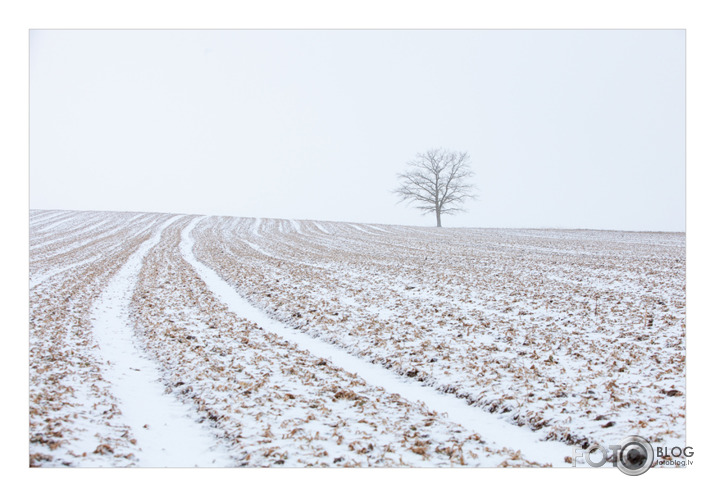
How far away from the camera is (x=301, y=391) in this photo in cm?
689

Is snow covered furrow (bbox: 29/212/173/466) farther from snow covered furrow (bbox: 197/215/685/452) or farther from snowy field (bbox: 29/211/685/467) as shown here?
snow covered furrow (bbox: 197/215/685/452)

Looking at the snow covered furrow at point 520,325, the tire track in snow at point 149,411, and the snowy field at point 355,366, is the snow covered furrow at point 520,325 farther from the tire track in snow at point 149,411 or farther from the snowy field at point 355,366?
→ the tire track in snow at point 149,411

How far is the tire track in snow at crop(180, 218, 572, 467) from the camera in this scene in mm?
5250

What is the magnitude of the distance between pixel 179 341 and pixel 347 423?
16.5ft

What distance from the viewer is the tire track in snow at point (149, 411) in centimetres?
504

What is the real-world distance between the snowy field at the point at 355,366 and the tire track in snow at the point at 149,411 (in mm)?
28

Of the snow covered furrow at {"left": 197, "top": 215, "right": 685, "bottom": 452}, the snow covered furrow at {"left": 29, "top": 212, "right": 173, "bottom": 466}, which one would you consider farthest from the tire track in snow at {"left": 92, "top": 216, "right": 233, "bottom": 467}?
the snow covered furrow at {"left": 197, "top": 215, "right": 685, "bottom": 452}

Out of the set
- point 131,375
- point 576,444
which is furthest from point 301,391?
point 576,444

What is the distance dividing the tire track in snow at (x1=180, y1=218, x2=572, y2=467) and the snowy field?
36mm

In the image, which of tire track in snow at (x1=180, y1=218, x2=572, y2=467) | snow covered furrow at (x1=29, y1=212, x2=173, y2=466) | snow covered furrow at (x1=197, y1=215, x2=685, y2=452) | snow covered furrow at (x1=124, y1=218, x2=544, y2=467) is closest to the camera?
snow covered furrow at (x1=29, y1=212, x2=173, y2=466)

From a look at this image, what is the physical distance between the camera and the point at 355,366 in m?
8.17

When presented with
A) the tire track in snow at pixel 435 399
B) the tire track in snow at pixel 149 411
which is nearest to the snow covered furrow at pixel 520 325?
the tire track in snow at pixel 435 399

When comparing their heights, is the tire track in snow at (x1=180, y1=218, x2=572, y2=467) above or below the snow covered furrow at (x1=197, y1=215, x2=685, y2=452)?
below
